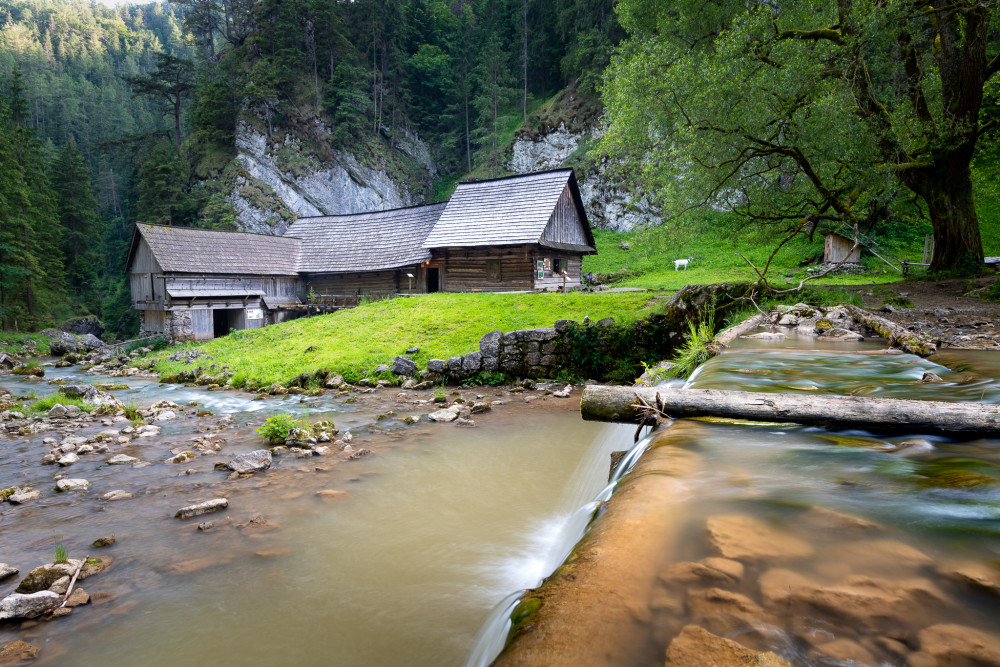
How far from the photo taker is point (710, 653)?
1.39m

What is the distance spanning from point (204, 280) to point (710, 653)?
3246 centimetres

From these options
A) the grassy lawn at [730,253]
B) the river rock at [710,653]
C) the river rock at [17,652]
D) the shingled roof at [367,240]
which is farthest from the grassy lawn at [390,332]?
the river rock at [710,653]

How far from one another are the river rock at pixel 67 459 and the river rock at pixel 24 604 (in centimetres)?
452

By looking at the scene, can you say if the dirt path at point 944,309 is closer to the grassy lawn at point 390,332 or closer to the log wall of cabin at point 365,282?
the grassy lawn at point 390,332

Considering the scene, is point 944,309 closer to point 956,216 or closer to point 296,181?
point 956,216

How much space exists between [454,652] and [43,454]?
8662 millimetres

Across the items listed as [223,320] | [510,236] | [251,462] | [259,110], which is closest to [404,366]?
[251,462]

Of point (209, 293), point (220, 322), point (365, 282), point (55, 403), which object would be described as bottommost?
point (55, 403)

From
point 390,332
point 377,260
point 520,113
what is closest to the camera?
point 390,332

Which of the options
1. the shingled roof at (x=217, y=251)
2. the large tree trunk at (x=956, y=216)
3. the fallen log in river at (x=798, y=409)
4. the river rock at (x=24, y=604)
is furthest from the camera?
the shingled roof at (x=217, y=251)

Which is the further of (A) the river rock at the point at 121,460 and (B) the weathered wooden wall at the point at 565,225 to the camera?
(B) the weathered wooden wall at the point at 565,225

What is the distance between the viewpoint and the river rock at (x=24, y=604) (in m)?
3.51

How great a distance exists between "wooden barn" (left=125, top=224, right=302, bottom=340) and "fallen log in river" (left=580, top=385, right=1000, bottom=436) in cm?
2961

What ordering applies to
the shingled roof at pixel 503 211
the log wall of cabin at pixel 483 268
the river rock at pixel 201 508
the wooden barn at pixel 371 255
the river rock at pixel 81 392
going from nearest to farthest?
the river rock at pixel 201 508, the river rock at pixel 81 392, the shingled roof at pixel 503 211, the log wall of cabin at pixel 483 268, the wooden barn at pixel 371 255
